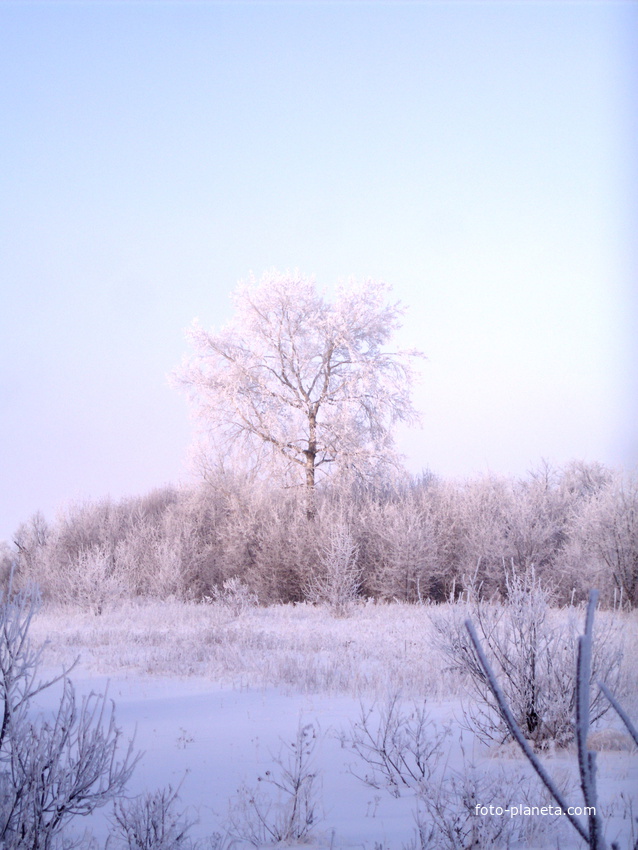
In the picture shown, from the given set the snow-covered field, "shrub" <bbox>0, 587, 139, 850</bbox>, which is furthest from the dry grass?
"shrub" <bbox>0, 587, 139, 850</bbox>

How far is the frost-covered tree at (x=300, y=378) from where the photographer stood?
933 inches

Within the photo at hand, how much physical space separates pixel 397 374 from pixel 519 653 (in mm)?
19359

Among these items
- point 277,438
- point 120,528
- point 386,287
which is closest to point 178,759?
point 277,438

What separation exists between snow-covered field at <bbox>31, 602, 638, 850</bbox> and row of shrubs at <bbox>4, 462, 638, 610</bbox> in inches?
258

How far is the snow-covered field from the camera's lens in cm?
399

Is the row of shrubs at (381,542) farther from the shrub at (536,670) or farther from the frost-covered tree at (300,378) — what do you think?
the shrub at (536,670)

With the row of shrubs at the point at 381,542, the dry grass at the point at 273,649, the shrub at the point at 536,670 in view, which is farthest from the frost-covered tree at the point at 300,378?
the shrub at the point at 536,670

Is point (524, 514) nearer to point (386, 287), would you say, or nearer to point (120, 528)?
point (386, 287)

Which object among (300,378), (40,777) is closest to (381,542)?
(300,378)

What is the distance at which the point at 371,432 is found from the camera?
79.7 ft

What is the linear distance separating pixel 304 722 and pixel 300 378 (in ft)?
59.6

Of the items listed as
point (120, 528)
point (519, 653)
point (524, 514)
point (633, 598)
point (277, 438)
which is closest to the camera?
point (519, 653)

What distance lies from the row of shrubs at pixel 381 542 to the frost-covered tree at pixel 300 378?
4.68ft

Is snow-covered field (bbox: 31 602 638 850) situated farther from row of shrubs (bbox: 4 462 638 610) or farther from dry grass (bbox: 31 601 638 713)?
row of shrubs (bbox: 4 462 638 610)
